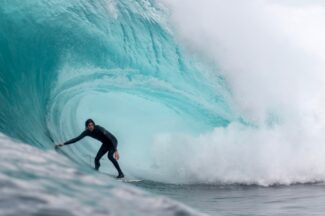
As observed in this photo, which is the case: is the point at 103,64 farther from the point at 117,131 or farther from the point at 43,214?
the point at 43,214

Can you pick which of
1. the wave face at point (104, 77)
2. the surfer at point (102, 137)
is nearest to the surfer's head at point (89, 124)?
the surfer at point (102, 137)

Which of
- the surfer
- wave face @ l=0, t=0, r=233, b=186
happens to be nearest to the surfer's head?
the surfer

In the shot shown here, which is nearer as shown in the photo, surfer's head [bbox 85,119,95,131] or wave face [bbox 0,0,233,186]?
surfer's head [bbox 85,119,95,131]

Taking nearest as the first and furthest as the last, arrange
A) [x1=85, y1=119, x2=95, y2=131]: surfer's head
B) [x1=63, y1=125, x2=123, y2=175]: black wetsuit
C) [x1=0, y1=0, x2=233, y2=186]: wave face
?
[x1=85, y1=119, x2=95, y2=131]: surfer's head < [x1=63, y1=125, x2=123, y2=175]: black wetsuit < [x1=0, y1=0, x2=233, y2=186]: wave face

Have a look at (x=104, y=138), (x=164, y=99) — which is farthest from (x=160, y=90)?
(x=104, y=138)

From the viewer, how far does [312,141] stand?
12711mm

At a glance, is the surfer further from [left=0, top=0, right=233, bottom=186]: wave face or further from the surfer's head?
[left=0, top=0, right=233, bottom=186]: wave face

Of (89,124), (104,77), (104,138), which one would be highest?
(104,77)

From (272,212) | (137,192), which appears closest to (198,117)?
(272,212)

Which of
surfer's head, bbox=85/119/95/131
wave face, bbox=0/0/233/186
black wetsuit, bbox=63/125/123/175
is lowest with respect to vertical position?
black wetsuit, bbox=63/125/123/175

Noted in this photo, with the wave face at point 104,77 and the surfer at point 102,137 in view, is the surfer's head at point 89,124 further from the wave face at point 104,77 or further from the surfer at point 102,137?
the wave face at point 104,77

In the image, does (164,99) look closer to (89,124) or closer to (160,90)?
(160,90)

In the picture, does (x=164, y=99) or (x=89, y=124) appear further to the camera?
(x=164, y=99)

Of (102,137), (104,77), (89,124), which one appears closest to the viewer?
(89,124)
